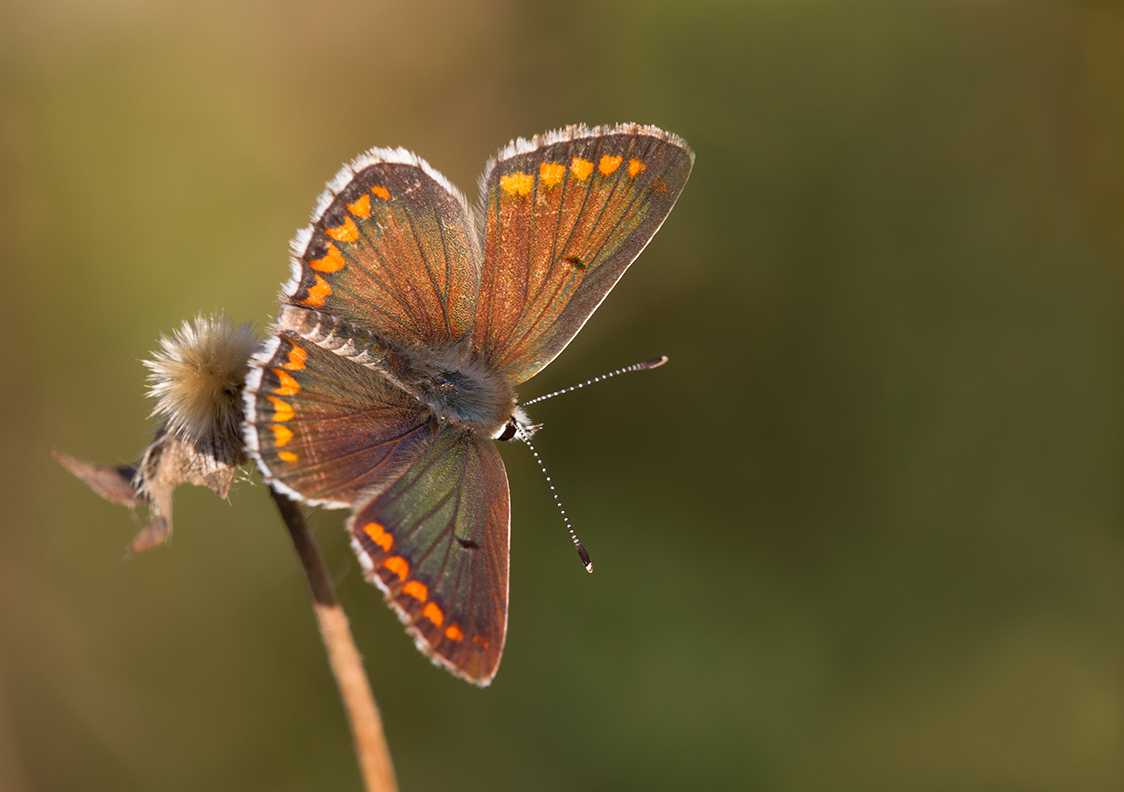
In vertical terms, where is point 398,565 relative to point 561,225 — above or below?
below

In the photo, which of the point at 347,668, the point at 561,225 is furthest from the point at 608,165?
the point at 347,668

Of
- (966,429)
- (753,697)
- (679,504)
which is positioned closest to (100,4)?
(679,504)

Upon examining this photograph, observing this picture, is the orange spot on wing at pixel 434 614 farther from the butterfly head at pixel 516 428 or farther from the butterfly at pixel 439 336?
the butterfly head at pixel 516 428

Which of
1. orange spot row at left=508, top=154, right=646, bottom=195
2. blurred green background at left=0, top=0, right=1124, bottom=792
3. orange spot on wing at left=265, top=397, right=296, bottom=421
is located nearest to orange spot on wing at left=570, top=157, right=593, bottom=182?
orange spot row at left=508, top=154, right=646, bottom=195

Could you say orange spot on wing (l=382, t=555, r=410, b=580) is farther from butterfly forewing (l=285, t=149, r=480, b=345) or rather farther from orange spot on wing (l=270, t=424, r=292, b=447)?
butterfly forewing (l=285, t=149, r=480, b=345)

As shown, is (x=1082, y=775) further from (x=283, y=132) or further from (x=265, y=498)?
(x=283, y=132)

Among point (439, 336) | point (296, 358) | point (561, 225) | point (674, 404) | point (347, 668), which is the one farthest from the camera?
point (674, 404)

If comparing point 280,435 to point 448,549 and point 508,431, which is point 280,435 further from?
point 508,431
